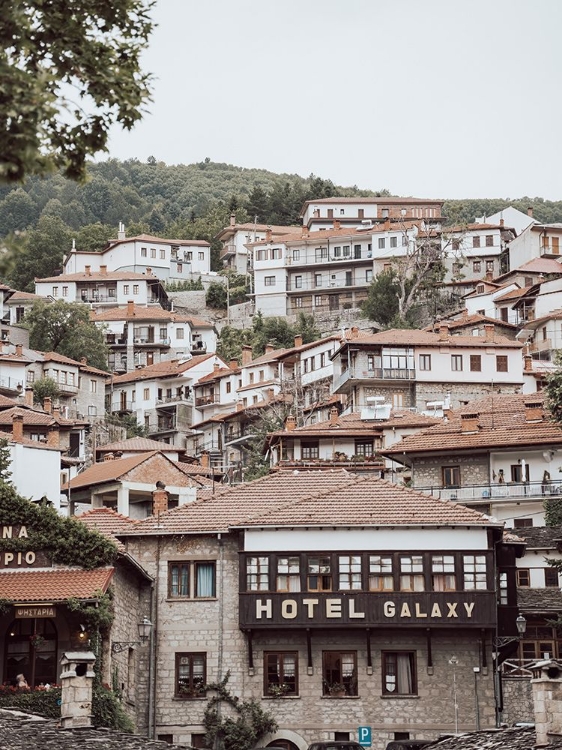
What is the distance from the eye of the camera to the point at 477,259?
13612cm

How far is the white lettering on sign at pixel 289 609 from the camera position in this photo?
43375 millimetres

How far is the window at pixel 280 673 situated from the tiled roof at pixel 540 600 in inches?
424

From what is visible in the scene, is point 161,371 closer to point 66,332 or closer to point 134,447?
point 66,332

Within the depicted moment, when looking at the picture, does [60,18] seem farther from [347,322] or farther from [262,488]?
[347,322]

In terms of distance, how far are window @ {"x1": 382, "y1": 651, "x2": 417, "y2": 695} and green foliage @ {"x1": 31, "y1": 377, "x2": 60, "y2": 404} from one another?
224ft

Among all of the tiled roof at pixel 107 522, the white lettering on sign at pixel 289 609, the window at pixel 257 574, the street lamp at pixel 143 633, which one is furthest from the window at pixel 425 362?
the street lamp at pixel 143 633

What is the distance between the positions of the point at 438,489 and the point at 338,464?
1063 centimetres

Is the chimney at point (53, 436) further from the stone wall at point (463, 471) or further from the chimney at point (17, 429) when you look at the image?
the stone wall at point (463, 471)

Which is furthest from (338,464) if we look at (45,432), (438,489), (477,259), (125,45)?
(477,259)

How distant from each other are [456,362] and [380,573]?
52664 mm

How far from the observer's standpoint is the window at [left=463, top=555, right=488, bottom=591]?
1722 inches

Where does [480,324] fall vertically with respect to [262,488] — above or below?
above

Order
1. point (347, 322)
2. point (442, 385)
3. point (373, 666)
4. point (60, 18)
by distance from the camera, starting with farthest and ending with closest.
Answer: point (347, 322) < point (442, 385) < point (373, 666) < point (60, 18)

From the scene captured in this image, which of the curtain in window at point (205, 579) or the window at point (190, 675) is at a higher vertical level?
the curtain in window at point (205, 579)
